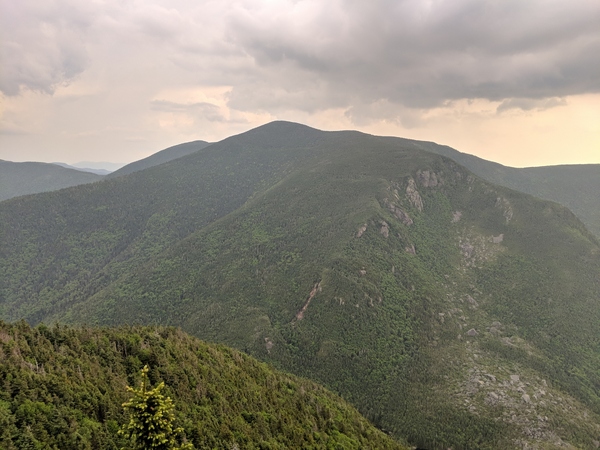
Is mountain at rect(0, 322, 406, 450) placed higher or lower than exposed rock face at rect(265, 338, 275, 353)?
higher

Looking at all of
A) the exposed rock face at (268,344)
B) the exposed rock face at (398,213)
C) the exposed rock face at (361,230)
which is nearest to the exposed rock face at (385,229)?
the exposed rock face at (361,230)

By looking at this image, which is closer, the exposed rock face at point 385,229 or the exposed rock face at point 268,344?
the exposed rock face at point 268,344

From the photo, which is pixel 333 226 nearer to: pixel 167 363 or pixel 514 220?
pixel 514 220

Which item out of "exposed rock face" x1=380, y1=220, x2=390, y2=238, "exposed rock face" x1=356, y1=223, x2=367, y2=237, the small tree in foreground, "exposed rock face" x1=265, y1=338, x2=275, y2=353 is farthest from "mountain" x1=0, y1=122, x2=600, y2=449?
the small tree in foreground

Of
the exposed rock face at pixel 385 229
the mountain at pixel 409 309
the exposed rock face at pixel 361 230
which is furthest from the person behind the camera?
the exposed rock face at pixel 385 229

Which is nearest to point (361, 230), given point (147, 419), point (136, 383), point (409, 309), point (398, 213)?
point (398, 213)

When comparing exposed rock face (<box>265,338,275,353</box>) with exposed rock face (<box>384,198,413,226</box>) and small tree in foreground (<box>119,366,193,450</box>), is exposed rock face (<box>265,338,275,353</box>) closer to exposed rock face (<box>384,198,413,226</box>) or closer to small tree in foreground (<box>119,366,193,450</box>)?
small tree in foreground (<box>119,366,193,450</box>)

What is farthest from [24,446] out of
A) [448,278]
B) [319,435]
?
[448,278]

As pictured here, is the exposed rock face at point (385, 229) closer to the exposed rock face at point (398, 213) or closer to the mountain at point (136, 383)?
the exposed rock face at point (398, 213)
